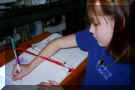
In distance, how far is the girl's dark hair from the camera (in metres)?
0.44

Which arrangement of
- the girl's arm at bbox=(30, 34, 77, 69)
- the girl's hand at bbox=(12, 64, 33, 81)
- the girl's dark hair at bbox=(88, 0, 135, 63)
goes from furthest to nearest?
the girl's arm at bbox=(30, 34, 77, 69) < the girl's hand at bbox=(12, 64, 33, 81) < the girl's dark hair at bbox=(88, 0, 135, 63)

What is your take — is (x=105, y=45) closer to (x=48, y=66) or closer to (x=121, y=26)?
(x=121, y=26)

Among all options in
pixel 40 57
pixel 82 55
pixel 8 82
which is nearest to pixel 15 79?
pixel 8 82

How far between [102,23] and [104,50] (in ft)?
0.49

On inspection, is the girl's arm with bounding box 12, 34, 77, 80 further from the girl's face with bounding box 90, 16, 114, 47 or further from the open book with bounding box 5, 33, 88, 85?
the girl's face with bounding box 90, 16, 114, 47

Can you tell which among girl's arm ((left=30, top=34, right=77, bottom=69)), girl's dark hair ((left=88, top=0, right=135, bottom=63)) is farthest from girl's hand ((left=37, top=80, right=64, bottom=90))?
girl's dark hair ((left=88, top=0, right=135, bottom=63))

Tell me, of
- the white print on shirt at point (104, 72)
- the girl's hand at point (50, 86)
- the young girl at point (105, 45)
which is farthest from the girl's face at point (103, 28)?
the girl's hand at point (50, 86)

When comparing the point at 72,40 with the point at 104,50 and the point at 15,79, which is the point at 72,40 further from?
the point at 15,79

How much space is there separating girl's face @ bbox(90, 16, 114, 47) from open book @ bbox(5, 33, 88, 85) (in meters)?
0.14

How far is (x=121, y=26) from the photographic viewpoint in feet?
1.61

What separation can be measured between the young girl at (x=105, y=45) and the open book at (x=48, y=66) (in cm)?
2

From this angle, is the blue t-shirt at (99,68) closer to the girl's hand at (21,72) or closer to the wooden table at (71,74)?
the wooden table at (71,74)

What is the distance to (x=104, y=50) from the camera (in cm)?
61

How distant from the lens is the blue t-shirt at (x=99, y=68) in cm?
55
